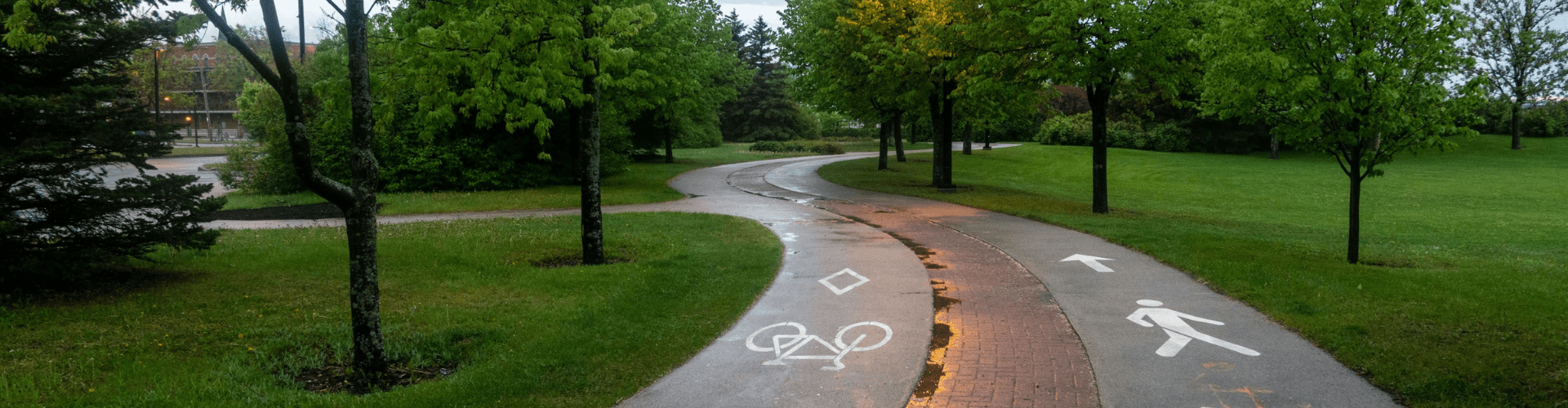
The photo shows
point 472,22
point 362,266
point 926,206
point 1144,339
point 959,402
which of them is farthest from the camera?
point 926,206

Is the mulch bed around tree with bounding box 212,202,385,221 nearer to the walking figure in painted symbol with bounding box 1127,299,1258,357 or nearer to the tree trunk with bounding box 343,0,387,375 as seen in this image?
the tree trunk with bounding box 343,0,387,375

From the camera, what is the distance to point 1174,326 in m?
8.12

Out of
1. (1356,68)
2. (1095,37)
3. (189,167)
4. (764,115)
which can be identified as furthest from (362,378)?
(764,115)

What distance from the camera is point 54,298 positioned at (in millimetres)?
8766

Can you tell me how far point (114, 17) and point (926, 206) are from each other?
1591 centimetres

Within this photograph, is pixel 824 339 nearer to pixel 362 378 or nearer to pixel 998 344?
pixel 998 344

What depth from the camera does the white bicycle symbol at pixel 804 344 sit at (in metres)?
7.04

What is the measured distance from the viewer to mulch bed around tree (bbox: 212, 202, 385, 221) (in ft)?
57.2

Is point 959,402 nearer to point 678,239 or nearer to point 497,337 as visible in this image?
point 497,337

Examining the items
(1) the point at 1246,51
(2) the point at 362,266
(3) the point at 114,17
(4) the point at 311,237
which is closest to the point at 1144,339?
(1) the point at 1246,51

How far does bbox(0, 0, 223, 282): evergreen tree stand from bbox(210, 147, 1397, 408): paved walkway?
6.64 meters


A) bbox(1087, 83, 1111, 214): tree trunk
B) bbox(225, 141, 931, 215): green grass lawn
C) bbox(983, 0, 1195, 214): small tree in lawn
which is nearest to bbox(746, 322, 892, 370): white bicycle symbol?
bbox(983, 0, 1195, 214): small tree in lawn

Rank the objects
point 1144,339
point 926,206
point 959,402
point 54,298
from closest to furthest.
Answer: point 959,402 → point 1144,339 → point 54,298 → point 926,206

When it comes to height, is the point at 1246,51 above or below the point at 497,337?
above
